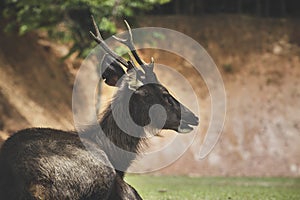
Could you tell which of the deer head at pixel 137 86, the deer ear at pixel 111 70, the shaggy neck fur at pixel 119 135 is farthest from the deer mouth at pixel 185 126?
the deer ear at pixel 111 70

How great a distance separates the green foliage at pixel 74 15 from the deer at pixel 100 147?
8.49 meters

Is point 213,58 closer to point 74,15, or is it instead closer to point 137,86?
point 74,15

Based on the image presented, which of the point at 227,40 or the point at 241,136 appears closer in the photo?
the point at 241,136

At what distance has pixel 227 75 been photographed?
961 inches

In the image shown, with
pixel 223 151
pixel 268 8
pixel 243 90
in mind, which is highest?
pixel 268 8

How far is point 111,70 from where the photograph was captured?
25.7 ft

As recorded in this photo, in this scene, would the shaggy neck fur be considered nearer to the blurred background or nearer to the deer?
the deer

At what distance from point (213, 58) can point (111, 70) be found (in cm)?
1737

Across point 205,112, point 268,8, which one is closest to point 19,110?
point 205,112

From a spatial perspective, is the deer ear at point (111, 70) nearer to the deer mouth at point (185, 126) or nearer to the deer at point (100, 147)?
the deer at point (100, 147)

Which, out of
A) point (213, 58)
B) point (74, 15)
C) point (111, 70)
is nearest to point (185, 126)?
point (111, 70)

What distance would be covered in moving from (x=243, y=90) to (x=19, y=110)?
8314 mm

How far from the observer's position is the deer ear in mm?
7805

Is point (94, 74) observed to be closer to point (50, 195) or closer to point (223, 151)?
point (223, 151)
